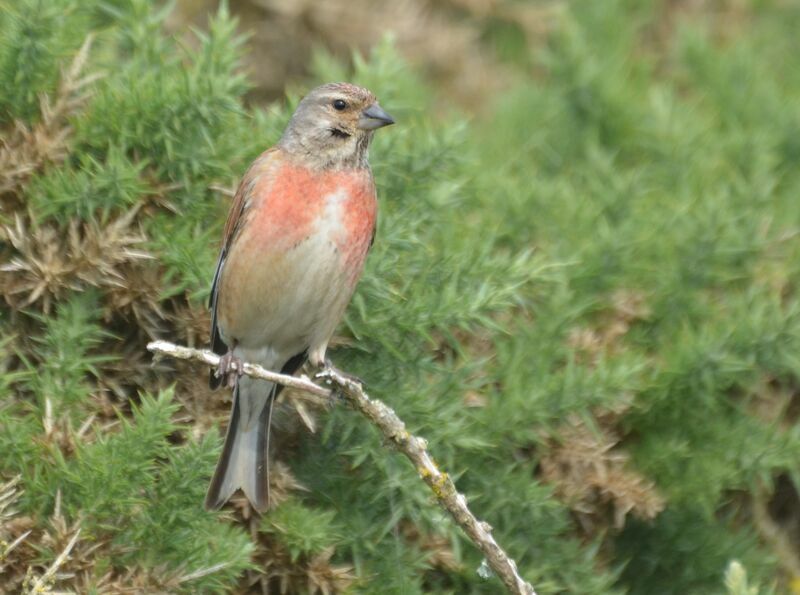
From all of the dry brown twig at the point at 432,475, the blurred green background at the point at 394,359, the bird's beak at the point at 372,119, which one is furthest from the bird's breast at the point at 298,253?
the dry brown twig at the point at 432,475

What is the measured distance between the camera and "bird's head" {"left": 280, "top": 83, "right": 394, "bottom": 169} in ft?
15.2

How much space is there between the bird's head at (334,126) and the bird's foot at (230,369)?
2.51ft

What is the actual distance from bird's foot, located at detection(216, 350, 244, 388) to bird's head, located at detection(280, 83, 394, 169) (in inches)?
30.2

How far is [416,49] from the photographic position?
760 cm

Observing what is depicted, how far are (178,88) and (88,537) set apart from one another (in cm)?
152

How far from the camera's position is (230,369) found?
13.8 feet

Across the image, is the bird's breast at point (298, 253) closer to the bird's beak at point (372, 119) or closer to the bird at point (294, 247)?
the bird at point (294, 247)

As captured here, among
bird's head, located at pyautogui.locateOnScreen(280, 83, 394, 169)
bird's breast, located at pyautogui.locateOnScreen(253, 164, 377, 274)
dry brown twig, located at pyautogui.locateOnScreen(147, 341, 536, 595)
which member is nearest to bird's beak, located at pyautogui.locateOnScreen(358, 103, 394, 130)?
bird's head, located at pyautogui.locateOnScreen(280, 83, 394, 169)

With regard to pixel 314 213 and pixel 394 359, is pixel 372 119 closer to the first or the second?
pixel 314 213

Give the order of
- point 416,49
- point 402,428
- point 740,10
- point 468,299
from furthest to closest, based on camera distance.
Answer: point 740,10 → point 416,49 → point 468,299 → point 402,428

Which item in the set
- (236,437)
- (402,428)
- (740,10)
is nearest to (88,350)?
(236,437)

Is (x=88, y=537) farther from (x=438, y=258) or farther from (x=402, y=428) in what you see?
(x=438, y=258)

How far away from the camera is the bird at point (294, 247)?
4355mm

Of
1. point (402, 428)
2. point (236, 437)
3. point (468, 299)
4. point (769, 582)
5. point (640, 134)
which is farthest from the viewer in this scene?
point (640, 134)
